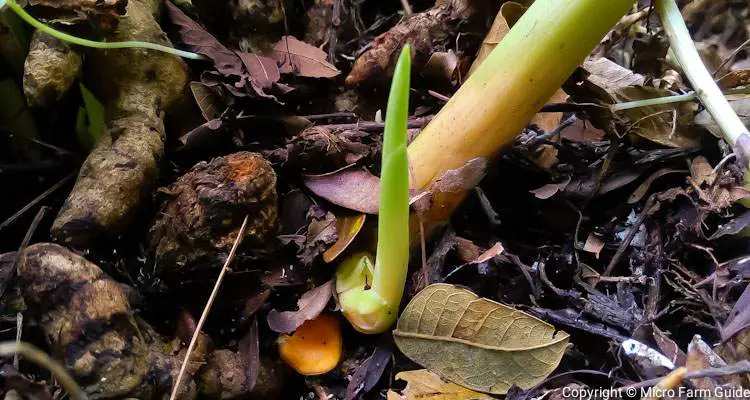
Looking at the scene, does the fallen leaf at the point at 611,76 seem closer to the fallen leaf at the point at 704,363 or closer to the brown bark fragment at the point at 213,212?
the fallen leaf at the point at 704,363

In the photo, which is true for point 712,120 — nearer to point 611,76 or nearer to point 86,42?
point 611,76

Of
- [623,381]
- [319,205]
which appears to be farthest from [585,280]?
[319,205]

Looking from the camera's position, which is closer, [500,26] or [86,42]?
[86,42]

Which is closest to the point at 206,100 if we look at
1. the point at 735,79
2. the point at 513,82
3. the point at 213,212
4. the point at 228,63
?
the point at 228,63

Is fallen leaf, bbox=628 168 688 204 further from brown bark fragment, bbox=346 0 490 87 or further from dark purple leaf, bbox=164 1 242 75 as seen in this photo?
dark purple leaf, bbox=164 1 242 75

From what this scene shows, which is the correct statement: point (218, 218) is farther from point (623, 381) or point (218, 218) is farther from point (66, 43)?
point (623, 381)
